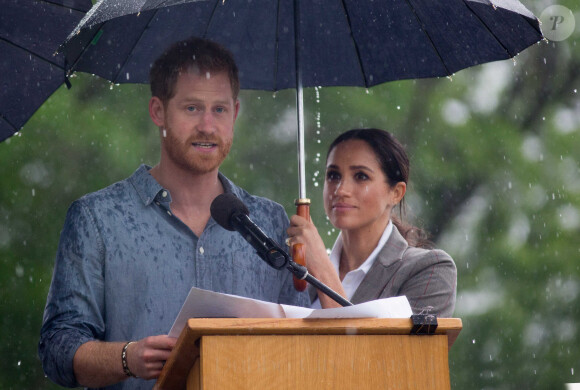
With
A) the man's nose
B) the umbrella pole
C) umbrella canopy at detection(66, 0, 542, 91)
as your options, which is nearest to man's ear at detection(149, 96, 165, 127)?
the man's nose

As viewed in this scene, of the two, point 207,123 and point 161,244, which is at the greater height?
point 207,123

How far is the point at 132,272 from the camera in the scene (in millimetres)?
3379

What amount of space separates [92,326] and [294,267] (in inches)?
29.1

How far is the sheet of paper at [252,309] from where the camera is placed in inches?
102

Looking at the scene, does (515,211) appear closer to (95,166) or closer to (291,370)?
(95,166)

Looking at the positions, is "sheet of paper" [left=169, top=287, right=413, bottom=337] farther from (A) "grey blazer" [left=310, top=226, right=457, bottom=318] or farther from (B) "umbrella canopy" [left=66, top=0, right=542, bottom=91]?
(A) "grey blazer" [left=310, top=226, right=457, bottom=318]

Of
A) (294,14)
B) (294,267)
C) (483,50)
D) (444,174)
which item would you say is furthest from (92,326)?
(444,174)

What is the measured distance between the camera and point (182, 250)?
3.51 m

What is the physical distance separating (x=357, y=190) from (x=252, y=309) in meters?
2.21

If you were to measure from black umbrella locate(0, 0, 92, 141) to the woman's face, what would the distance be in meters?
1.27

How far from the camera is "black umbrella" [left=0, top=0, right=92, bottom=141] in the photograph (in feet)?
14.0

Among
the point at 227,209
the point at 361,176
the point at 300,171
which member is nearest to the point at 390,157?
the point at 361,176

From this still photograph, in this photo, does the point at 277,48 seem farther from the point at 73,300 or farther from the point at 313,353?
the point at 313,353

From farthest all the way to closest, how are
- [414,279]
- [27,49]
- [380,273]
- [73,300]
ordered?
[380,273] → [414,279] → [27,49] → [73,300]
